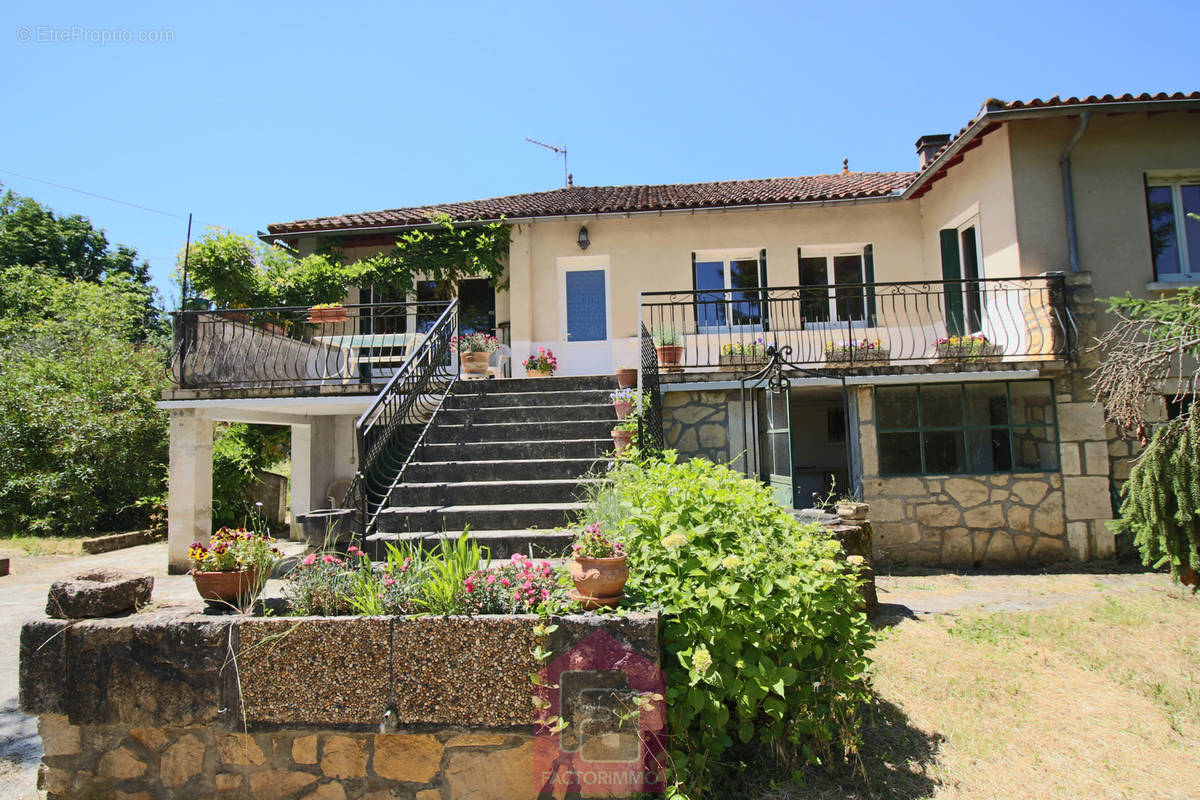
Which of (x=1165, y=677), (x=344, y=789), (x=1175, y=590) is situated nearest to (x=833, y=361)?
(x=1175, y=590)

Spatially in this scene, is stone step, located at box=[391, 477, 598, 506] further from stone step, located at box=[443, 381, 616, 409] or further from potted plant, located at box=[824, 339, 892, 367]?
potted plant, located at box=[824, 339, 892, 367]

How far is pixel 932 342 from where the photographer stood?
9633 millimetres

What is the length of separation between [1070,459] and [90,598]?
9027 mm

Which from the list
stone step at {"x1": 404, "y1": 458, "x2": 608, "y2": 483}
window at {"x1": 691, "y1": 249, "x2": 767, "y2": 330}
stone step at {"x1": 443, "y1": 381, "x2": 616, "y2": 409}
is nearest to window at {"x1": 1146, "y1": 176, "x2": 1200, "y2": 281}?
window at {"x1": 691, "y1": 249, "x2": 767, "y2": 330}

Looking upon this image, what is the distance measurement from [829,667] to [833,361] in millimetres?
5520

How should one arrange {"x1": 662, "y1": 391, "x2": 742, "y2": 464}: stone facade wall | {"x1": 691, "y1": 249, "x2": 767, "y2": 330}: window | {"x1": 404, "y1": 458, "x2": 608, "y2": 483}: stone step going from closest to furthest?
1. {"x1": 404, "y1": 458, "x2": 608, "y2": 483}: stone step
2. {"x1": 662, "y1": 391, "x2": 742, "y2": 464}: stone facade wall
3. {"x1": 691, "y1": 249, "x2": 767, "y2": 330}: window

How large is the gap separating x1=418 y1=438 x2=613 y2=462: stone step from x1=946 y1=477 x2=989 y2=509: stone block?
14.5ft

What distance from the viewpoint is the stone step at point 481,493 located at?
542 cm

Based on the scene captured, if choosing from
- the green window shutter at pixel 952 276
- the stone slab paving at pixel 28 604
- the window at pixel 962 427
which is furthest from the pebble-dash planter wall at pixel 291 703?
the green window shutter at pixel 952 276

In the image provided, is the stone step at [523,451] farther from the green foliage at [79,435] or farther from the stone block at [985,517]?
the green foliage at [79,435]

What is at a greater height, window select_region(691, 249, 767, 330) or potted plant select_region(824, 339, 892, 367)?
window select_region(691, 249, 767, 330)

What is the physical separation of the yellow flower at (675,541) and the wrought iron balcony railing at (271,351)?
584 cm

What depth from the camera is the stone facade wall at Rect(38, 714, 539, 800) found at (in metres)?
2.64

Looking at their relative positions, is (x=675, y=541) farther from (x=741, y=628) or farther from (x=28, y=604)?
(x=28, y=604)
